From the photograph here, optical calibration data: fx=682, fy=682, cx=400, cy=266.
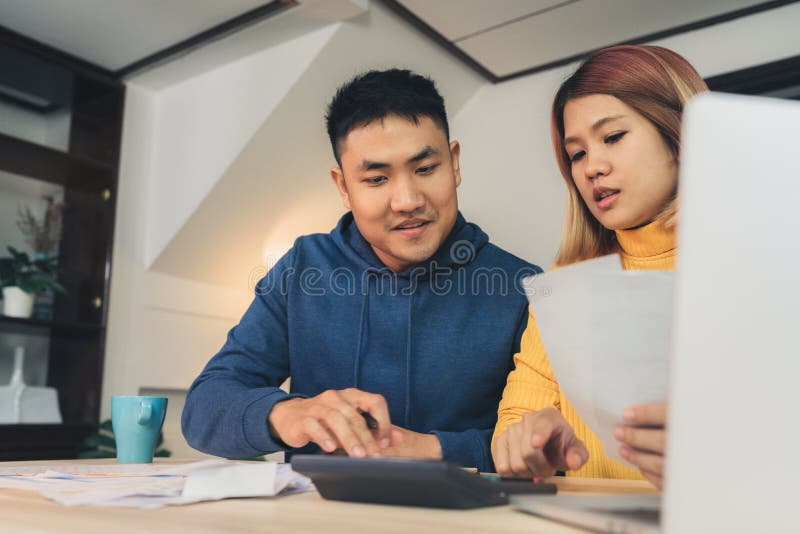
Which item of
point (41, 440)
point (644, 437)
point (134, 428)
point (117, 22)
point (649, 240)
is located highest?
point (117, 22)

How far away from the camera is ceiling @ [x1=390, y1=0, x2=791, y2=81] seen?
2949 millimetres

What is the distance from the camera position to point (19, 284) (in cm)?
296

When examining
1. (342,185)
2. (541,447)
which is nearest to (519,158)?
(342,185)

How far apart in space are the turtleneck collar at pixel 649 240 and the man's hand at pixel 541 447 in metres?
0.50

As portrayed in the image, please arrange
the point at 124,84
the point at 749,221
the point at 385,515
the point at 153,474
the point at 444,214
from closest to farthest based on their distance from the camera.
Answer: the point at 749,221 < the point at 385,515 < the point at 153,474 < the point at 444,214 < the point at 124,84

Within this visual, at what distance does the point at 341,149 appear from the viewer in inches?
56.7

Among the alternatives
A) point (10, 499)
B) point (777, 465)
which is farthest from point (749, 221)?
point (10, 499)

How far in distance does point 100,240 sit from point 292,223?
932mm

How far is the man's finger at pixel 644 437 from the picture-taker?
51 cm

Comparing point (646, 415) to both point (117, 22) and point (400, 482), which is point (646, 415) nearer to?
point (400, 482)

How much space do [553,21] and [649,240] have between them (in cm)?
218

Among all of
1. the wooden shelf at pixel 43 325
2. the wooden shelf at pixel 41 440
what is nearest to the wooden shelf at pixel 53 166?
the wooden shelf at pixel 43 325

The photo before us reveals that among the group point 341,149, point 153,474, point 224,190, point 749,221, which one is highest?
point 224,190

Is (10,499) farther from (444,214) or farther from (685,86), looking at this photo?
(685,86)
